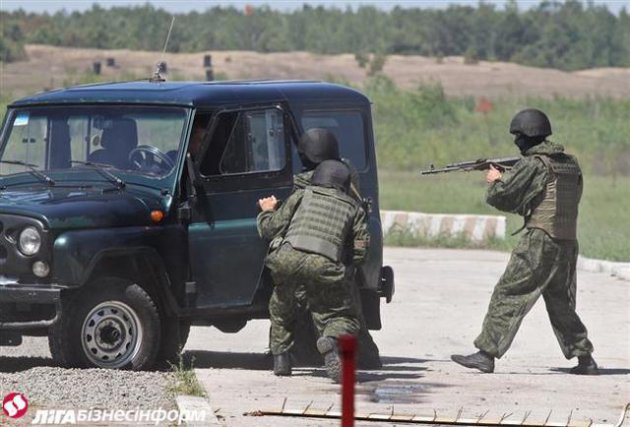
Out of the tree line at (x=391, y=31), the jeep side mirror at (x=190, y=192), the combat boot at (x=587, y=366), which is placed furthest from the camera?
the tree line at (x=391, y=31)

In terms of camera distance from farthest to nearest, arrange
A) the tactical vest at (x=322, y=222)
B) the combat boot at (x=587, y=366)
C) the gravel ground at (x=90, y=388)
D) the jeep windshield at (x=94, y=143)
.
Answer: the combat boot at (x=587, y=366) → the jeep windshield at (x=94, y=143) → the tactical vest at (x=322, y=222) → the gravel ground at (x=90, y=388)

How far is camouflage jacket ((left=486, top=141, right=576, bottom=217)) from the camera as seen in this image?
1204 cm

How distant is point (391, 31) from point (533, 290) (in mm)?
89552

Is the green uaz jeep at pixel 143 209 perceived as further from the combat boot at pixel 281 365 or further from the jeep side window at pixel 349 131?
the combat boot at pixel 281 365

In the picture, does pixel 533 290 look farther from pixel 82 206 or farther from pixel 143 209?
pixel 82 206

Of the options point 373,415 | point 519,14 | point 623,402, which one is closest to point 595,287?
point 623,402

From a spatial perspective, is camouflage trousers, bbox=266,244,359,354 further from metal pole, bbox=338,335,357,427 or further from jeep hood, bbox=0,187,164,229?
metal pole, bbox=338,335,357,427

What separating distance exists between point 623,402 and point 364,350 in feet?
7.58

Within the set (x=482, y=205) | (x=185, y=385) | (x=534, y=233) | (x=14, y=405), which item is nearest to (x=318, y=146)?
(x=534, y=233)

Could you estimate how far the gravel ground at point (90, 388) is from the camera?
974cm

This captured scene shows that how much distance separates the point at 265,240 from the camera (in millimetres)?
11992

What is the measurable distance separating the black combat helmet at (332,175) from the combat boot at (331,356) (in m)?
0.98

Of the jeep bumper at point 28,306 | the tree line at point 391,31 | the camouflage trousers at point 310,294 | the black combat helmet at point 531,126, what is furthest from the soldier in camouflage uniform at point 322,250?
the tree line at point 391,31

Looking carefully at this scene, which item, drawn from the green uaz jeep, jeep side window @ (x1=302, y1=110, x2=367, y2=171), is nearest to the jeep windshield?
the green uaz jeep
